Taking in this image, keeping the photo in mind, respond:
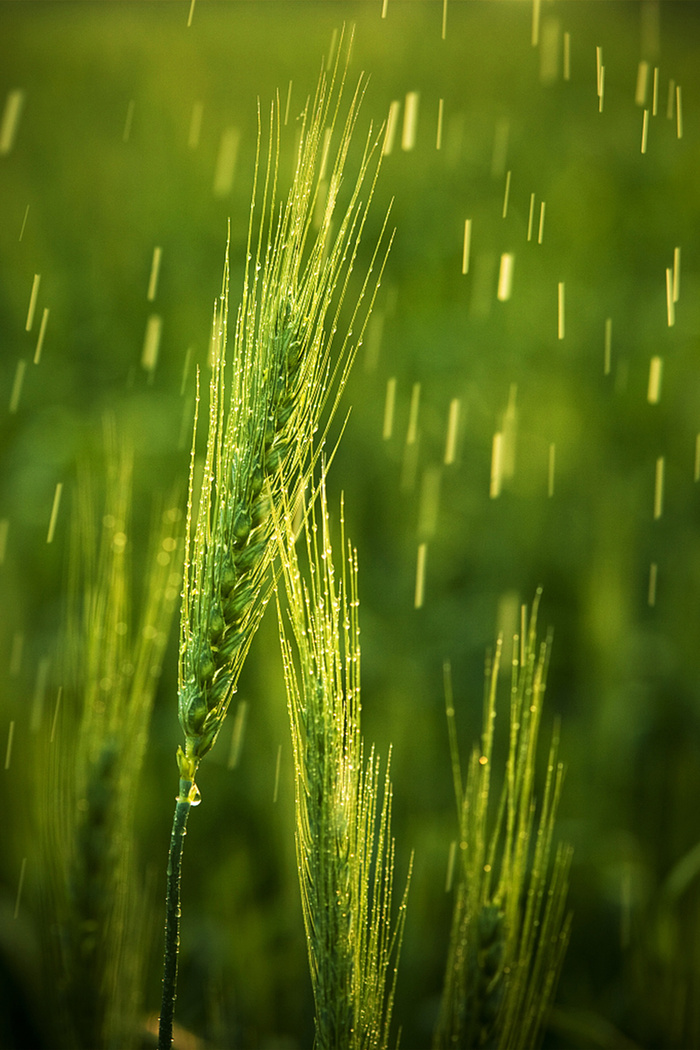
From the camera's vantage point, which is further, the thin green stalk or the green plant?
the green plant

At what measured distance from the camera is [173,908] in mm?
310

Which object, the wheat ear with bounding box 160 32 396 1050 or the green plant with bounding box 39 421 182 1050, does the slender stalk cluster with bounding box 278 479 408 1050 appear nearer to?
the wheat ear with bounding box 160 32 396 1050

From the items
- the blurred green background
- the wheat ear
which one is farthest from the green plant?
the blurred green background

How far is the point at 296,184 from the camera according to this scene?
1.11ft

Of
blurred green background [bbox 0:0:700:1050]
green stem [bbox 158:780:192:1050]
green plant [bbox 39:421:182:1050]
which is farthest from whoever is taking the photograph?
blurred green background [bbox 0:0:700:1050]

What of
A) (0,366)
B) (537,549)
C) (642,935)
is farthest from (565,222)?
(642,935)

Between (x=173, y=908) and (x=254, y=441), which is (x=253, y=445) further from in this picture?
(x=173, y=908)

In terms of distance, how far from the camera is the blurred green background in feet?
3.28

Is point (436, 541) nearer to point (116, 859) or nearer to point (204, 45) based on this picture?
point (116, 859)

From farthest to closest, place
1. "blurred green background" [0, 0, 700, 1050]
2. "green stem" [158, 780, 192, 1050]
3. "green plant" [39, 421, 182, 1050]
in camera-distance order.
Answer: "blurred green background" [0, 0, 700, 1050] < "green plant" [39, 421, 182, 1050] < "green stem" [158, 780, 192, 1050]

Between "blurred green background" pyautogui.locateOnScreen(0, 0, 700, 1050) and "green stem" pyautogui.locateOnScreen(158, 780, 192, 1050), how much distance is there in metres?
0.55

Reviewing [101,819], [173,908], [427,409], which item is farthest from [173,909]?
[427,409]

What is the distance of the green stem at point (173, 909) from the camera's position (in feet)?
0.98

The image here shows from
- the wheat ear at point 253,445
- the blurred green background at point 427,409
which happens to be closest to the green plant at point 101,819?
the wheat ear at point 253,445
